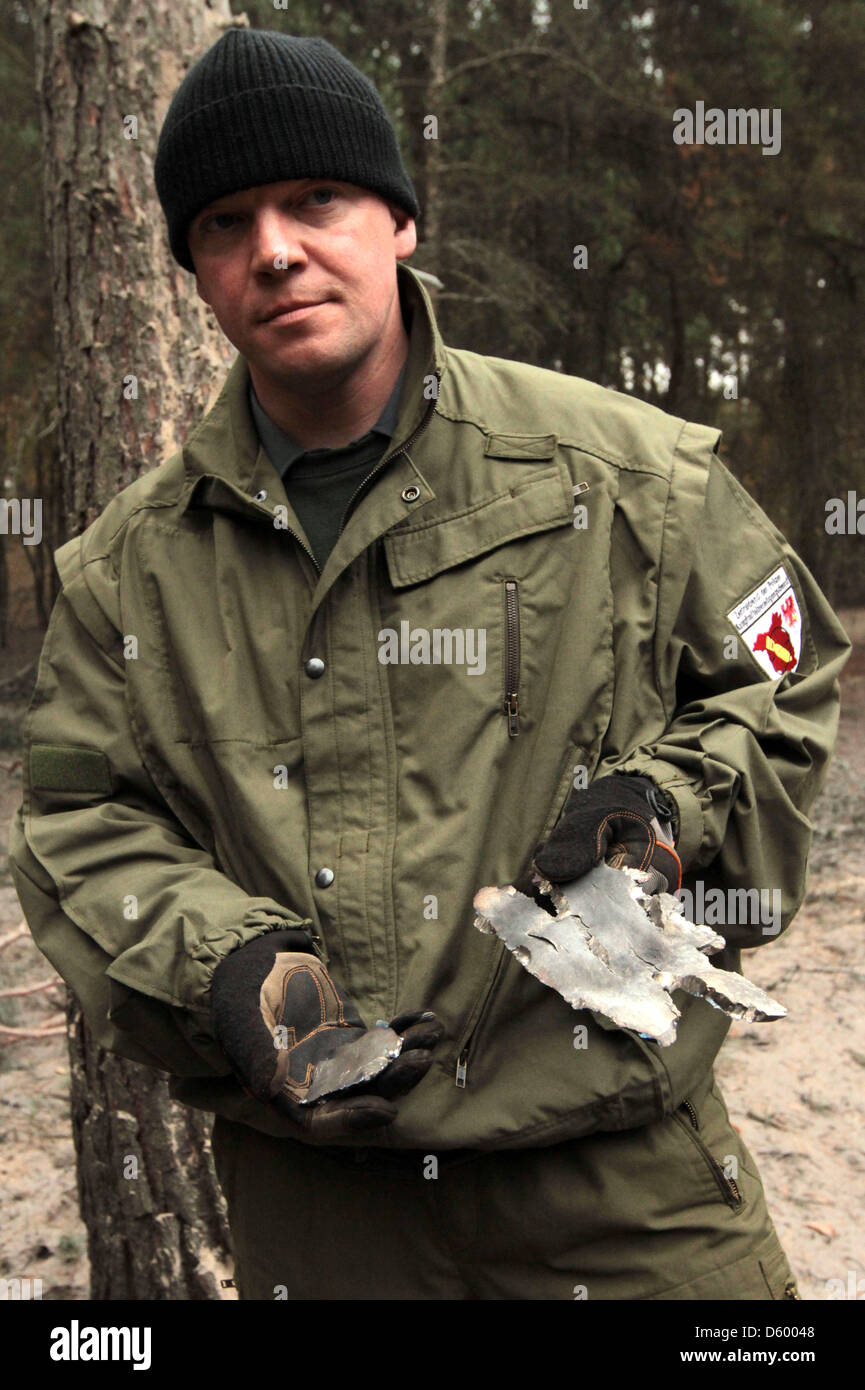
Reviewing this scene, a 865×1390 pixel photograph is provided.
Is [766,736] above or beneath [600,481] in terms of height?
beneath

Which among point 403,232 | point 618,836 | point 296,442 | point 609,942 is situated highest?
point 403,232

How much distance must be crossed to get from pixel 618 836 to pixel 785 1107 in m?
3.22

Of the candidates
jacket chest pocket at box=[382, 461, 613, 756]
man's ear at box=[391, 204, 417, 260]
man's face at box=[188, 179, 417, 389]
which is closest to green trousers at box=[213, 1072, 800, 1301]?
jacket chest pocket at box=[382, 461, 613, 756]

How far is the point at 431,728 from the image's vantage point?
1.85 meters

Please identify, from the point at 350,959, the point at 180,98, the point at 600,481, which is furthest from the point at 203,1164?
the point at 180,98

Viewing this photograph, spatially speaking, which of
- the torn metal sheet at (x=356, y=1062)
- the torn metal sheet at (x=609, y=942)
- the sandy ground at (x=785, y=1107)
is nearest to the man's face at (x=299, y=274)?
the torn metal sheet at (x=609, y=942)

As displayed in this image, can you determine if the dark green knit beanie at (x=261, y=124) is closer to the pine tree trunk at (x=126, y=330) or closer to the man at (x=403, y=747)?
the man at (x=403, y=747)

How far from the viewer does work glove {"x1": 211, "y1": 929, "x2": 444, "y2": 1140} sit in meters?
1.64

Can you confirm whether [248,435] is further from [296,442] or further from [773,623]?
[773,623]

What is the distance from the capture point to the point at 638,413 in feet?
6.51

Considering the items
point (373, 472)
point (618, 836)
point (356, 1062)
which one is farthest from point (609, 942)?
point (373, 472)

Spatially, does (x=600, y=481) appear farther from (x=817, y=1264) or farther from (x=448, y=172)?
(x=448, y=172)

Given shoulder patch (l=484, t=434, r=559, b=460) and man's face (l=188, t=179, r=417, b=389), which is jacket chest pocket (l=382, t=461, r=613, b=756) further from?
man's face (l=188, t=179, r=417, b=389)
